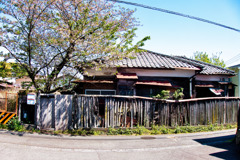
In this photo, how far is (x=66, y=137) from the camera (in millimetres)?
6328

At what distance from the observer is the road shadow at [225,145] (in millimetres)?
4839

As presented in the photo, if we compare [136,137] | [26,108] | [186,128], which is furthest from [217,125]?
[26,108]

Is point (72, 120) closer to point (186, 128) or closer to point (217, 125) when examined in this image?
point (186, 128)

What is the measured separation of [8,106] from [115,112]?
5.40 metres

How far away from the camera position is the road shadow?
4839 millimetres

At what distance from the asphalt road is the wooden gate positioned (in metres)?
0.93

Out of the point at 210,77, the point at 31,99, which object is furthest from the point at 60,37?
the point at 210,77

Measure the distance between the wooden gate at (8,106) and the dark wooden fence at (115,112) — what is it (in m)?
1.46

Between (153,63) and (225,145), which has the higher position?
(153,63)

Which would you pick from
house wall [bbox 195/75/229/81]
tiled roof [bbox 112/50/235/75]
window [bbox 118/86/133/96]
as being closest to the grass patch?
window [bbox 118/86/133/96]

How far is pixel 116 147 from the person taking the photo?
552cm

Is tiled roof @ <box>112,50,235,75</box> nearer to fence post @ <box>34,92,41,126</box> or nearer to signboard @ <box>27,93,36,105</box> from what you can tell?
fence post @ <box>34,92,41,126</box>

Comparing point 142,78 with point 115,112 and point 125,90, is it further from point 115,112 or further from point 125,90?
point 115,112

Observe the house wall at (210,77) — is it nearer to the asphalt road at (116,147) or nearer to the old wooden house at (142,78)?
the old wooden house at (142,78)
